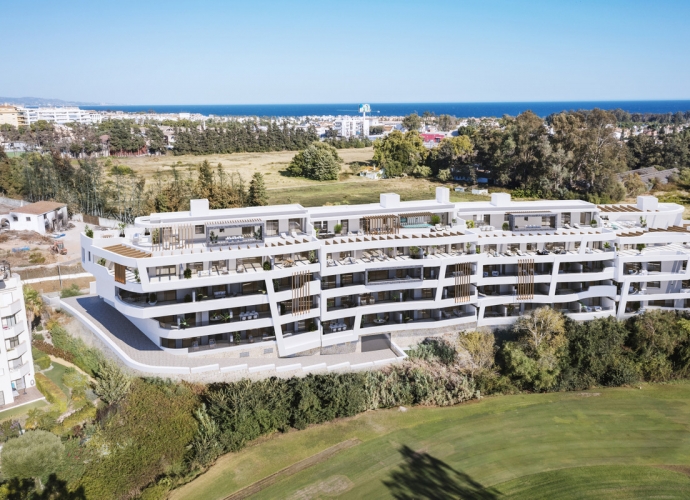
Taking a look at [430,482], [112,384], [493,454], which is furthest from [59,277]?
[493,454]

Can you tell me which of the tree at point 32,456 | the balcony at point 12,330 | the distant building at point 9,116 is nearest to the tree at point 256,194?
the balcony at point 12,330

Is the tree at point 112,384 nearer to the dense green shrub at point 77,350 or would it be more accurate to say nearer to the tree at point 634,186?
the dense green shrub at point 77,350

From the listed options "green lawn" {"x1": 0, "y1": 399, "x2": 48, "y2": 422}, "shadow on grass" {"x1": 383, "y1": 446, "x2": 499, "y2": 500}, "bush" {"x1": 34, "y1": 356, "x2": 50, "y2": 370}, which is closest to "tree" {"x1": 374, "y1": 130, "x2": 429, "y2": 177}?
"bush" {"x1": 34, "y1": 356, "x2": 50, "y2": 370}

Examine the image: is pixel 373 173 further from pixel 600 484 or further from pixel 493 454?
pixel 600 484

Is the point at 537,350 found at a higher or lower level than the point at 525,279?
lower

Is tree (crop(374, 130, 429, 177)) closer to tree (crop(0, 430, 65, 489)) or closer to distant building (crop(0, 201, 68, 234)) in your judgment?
distant building (crop(0, 201, 68, 234))
